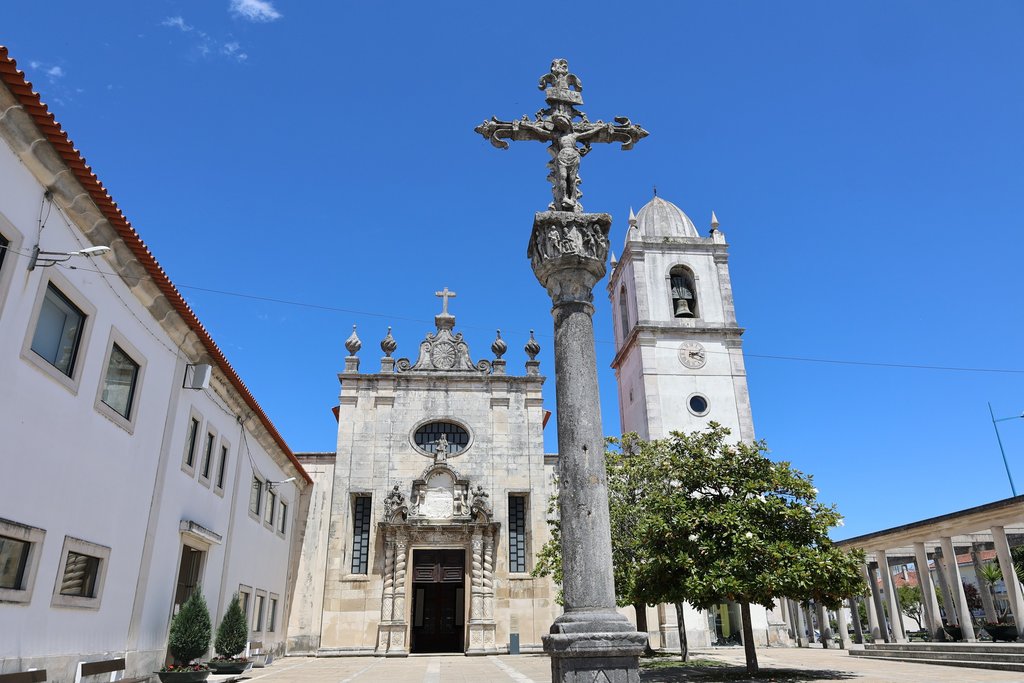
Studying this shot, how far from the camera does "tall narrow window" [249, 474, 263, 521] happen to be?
18.3 meters

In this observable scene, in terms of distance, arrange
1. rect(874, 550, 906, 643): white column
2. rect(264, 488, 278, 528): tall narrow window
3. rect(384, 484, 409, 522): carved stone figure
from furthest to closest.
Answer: rect(874, 550, 906, 643): white column
rect(384, 484, 409, 522): carved stone figure
rect(264, 488, 278, 528): tall narrow window

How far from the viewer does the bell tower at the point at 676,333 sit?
3034 centimetres

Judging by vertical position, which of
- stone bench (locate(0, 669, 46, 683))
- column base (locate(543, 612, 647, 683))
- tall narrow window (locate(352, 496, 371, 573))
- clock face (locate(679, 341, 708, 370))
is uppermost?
clock face (locate(679, 341, 708, 370))

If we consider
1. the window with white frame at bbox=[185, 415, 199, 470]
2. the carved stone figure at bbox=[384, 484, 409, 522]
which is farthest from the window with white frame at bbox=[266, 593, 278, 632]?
the window with white frame at bbox=[185, 415, 199, 470]

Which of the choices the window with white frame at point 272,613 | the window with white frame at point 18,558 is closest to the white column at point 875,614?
the window with white frame at point 272,613

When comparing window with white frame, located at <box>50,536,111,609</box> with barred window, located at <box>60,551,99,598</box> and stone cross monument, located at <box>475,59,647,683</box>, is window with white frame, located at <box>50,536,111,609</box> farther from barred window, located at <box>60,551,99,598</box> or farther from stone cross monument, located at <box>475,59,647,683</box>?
stone cross monument, located at <box>475,59,647,683</box>

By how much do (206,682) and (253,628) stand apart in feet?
21.6

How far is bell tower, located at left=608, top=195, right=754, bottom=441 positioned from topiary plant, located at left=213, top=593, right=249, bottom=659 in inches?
750

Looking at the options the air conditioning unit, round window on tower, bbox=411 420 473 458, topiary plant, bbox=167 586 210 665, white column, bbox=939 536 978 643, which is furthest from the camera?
round window on tower, bbox=411 420 473 458

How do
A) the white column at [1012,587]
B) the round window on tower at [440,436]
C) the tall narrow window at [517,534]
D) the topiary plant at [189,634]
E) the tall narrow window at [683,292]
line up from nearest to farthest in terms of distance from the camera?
the topiary plant at [189,634] → the white column at [1012,587] → the tall narrow window at [517,534] → the round window on tower at [440,436] → the tall narrow window at [683,292]

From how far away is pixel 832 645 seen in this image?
2869cm

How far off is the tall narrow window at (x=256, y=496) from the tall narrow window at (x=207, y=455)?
3.18 m

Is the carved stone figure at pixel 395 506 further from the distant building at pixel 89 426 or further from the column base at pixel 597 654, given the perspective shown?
the column base at pixel 597 654

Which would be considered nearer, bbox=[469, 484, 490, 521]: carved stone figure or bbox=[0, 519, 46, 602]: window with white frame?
bbox=[0, 519, 46, 602]: window with white frame
